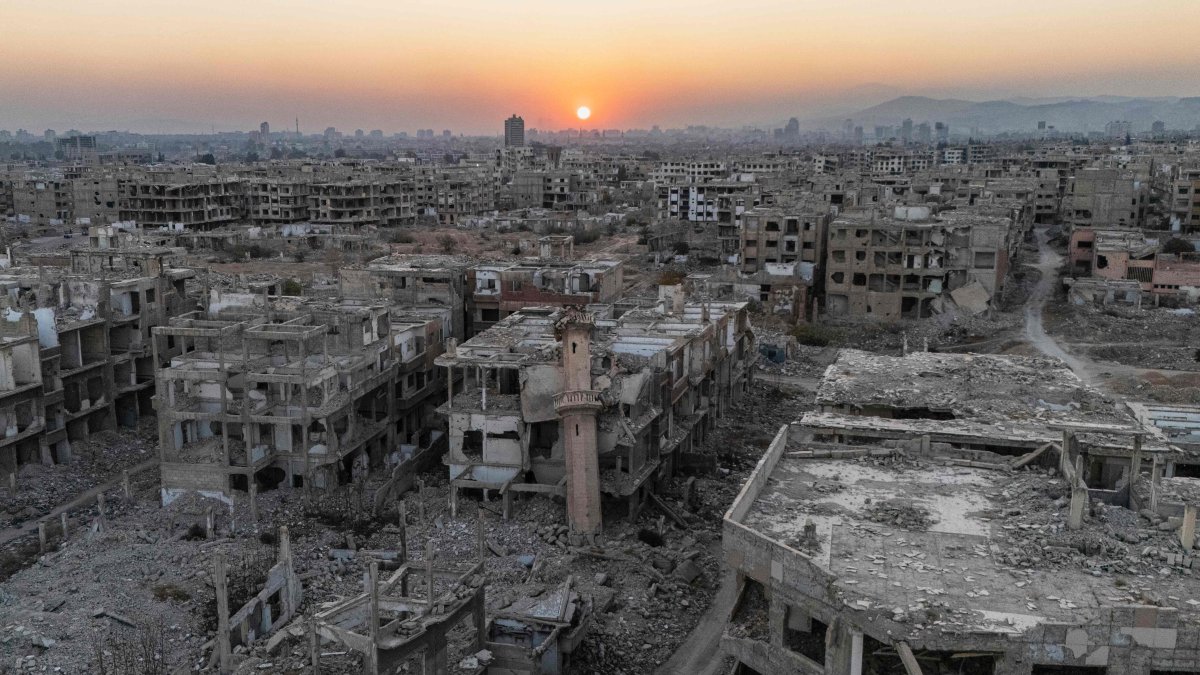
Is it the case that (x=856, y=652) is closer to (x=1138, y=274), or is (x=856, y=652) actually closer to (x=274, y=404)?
(x=274, y=404)

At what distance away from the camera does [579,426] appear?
26.2m

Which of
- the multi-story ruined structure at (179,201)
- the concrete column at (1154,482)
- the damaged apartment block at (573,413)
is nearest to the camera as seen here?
Answer: the concrete column at (1154,482)

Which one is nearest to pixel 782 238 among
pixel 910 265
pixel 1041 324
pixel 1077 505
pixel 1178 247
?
pixel 910 265

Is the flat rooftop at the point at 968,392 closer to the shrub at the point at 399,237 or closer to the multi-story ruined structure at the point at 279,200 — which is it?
the shrub at the point at 399,237

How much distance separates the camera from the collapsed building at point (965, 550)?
14367 mm

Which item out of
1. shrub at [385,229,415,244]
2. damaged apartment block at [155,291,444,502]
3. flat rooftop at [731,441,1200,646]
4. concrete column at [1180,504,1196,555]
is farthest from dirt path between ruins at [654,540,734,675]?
shrub at [385,229,415,244]

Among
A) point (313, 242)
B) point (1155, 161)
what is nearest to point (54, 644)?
point (313, 242)

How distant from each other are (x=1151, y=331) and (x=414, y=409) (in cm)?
3801

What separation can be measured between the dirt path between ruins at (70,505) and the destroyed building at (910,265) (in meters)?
38.0

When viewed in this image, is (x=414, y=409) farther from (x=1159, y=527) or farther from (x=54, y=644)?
(x=1159, y=527)

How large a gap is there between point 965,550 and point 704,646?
706cm

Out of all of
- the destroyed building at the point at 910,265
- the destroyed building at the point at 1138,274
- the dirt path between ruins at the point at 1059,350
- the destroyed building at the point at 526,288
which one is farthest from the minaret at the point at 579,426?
the destroyed building at the point at 1138,274

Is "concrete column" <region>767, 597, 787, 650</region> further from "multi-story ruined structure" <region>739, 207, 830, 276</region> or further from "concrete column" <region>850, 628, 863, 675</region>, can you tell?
"multi-story ruined structure" <region>739, 207, 830, 276</region>

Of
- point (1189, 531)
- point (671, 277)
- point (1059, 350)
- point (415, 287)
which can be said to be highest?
point (415, 287)
